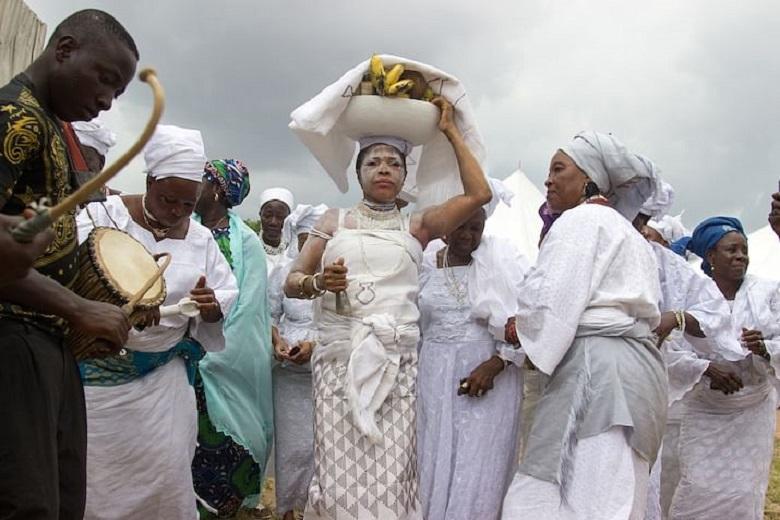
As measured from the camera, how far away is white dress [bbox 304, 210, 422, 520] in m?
3.98

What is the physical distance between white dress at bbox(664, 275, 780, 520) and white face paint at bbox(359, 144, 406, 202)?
2.84 m

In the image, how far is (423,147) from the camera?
4793 millimetres

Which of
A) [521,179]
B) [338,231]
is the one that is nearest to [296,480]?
[338,231]

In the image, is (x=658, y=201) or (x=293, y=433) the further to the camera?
(x=293, y=433)

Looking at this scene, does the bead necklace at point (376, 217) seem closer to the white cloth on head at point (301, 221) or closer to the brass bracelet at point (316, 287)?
the brass bracelet at point (316, 287)

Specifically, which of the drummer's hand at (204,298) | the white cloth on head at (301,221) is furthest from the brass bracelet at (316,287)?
the white cloth on head at (301,221)

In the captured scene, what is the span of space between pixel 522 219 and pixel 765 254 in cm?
773

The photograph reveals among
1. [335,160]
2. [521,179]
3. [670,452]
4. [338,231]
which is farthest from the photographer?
[521,179]

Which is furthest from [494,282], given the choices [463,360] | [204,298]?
[204,298]

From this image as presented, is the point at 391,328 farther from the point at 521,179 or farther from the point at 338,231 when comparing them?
the point at 521,179

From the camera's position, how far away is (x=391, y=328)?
4090mm

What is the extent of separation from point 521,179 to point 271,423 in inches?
519

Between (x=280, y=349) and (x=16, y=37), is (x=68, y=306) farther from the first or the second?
Result: (x=280, y=349)

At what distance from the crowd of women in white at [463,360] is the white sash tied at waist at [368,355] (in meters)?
0.01
